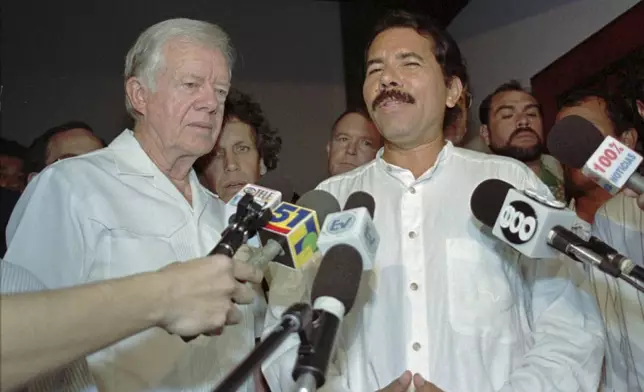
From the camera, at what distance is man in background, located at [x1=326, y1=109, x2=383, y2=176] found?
2.45 meters

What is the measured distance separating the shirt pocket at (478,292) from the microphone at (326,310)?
57 centimetres

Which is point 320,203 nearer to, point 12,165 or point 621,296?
point 621,296

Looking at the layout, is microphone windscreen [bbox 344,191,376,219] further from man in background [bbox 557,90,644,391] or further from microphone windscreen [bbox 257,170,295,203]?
microphone windscreen [bbox 257,170,295,203]

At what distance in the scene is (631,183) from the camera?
1.11 meters

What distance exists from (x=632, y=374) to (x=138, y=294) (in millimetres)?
1482

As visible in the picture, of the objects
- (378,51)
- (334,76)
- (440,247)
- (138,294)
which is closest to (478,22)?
(334,76)

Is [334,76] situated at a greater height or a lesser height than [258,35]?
lesser

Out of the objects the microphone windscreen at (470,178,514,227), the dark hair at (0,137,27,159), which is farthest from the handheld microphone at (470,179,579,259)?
the dark hair at (0,137,27,159)

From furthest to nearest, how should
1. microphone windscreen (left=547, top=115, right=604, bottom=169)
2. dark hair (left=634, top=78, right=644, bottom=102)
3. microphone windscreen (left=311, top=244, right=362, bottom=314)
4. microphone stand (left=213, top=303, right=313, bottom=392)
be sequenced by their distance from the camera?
dark hair (left=634, top=78, right=644, bottom=102) → microphone windscreen (left=547, top=115, right=604, bottom=169) → microphone windscreen (left=311, top=244, right=362, bottom=314) → microphone stand (left=213, top=303, right=313, bottom=392)

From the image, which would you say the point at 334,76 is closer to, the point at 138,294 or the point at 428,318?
the point at 428,318

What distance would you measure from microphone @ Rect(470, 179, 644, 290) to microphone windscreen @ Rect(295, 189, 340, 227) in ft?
1.02

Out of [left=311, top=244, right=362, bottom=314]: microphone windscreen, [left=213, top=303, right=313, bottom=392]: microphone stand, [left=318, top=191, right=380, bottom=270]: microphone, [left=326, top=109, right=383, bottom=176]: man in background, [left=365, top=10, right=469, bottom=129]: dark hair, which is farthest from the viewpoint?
[left=326, top=109, right=383, bottom=176]: man in background

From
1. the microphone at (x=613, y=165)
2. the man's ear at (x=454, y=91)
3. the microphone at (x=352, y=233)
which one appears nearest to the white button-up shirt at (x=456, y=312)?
the man's ear at (x=454, y=91)

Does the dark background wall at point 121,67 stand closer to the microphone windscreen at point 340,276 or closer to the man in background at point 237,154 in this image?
the man in background at point 237,154
